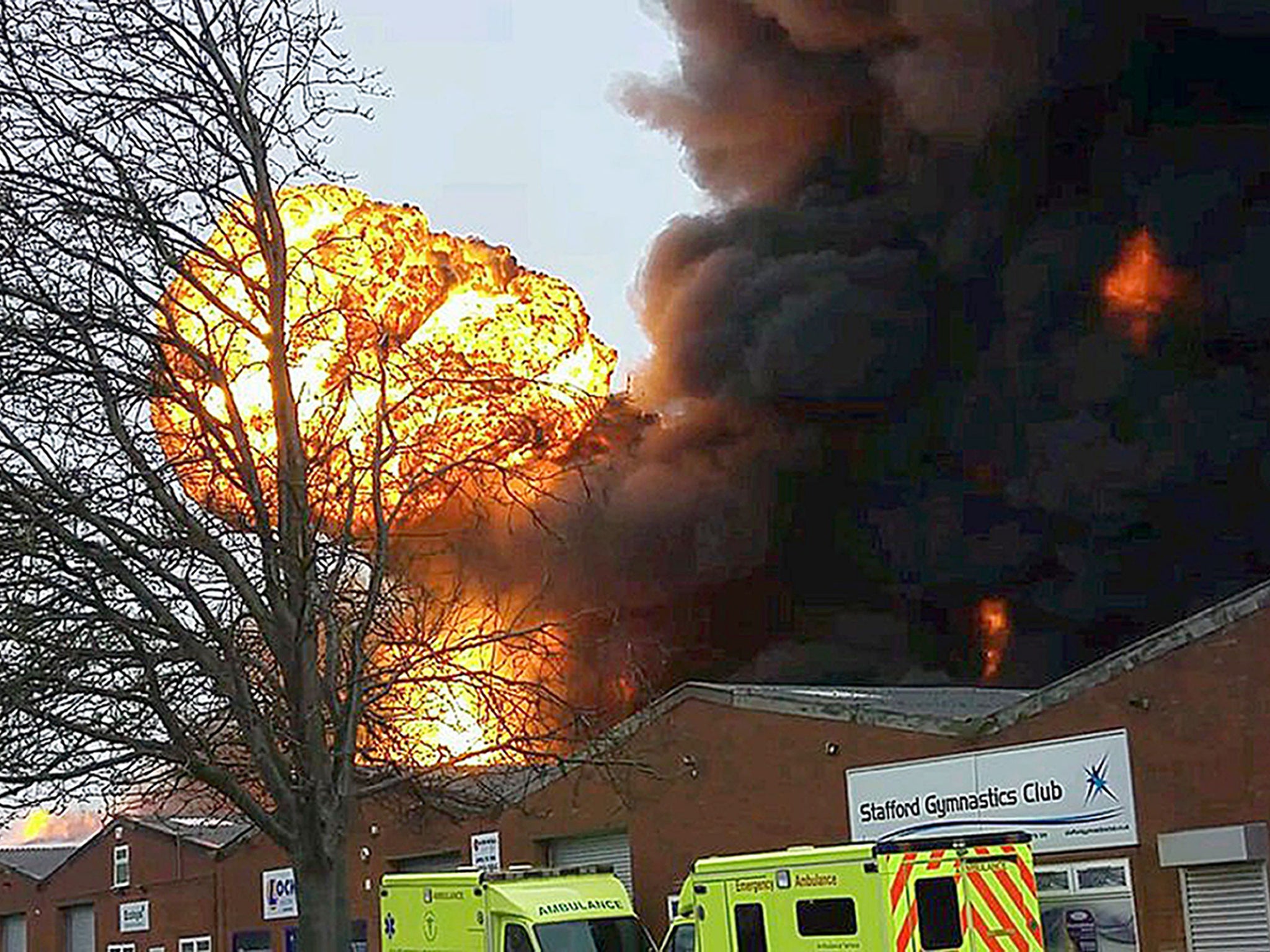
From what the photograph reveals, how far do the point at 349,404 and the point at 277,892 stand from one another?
76.1 feet

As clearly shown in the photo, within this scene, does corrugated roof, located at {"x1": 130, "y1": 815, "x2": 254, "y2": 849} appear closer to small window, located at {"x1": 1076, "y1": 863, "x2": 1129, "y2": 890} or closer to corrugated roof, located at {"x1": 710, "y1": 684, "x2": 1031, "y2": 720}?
corrugated roof, located at {"x1": 710, "y1": 684, "x2": 1031, "y2": 720}

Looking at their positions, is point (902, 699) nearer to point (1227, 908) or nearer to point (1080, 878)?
point (1080, 878)

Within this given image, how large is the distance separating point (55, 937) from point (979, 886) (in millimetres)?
28534

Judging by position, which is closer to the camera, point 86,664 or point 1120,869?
point 86,664

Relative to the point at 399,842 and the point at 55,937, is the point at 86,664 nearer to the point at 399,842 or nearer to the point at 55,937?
the point at 399,842

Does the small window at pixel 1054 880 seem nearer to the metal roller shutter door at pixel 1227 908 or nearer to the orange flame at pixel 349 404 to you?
the metal roller shutter door at pixel 1227 908

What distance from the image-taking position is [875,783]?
23.5 meters

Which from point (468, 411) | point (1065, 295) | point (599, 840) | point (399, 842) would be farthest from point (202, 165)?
point (1065, 295)

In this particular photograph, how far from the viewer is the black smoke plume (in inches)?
1485

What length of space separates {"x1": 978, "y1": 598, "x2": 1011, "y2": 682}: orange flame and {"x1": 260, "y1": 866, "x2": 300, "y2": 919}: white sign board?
14011 mm

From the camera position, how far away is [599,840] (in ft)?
91.1

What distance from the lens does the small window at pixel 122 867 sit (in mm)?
38125

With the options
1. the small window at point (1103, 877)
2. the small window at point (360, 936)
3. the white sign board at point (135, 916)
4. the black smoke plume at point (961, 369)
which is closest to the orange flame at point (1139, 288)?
the black smoke plume at point (961, 369)

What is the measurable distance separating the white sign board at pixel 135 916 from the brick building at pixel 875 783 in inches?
54.6
